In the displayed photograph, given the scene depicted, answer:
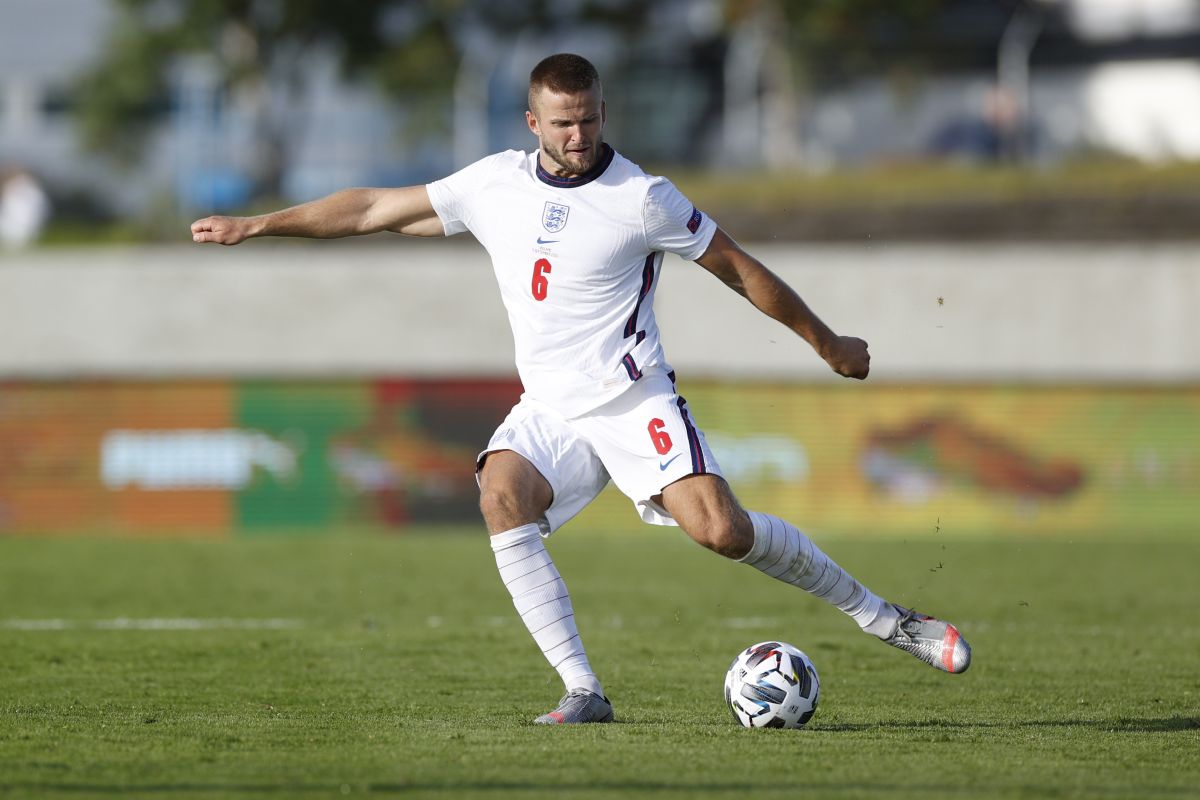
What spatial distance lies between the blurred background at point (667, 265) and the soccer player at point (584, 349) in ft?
46.8

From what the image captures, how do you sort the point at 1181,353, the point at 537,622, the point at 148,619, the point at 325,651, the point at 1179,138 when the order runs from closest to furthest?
the point at 537,622
the point at 325,651
the point at 148,619
the point at 1181,353
the point at 1179,138

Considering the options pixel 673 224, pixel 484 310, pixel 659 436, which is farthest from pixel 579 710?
pixel 484 310

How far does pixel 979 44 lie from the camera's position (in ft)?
96.1

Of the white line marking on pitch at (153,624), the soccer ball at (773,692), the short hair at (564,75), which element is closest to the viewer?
Answer: the short hair at (564,75)

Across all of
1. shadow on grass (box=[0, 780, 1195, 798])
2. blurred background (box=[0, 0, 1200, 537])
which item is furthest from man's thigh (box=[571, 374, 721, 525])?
blurred background (box=[0, 0, 1200, 537])

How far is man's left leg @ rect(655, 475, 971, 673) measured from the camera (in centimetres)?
612

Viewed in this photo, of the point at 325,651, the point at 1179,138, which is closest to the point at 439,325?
the point at 1179,138

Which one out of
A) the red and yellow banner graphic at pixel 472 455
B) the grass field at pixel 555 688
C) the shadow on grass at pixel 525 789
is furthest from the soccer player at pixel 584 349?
the red and yellow banner graphic at pixel 472 455

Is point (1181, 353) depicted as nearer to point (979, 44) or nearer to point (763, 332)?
point (763, 332)

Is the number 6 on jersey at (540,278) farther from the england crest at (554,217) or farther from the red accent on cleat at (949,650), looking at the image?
the red accent on cleat at (949,650)

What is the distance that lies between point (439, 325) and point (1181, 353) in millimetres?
10767

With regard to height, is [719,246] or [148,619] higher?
[719,246]

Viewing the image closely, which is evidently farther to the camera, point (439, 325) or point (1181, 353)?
point (439, 325)

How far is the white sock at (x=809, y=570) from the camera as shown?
6273 millimetres
